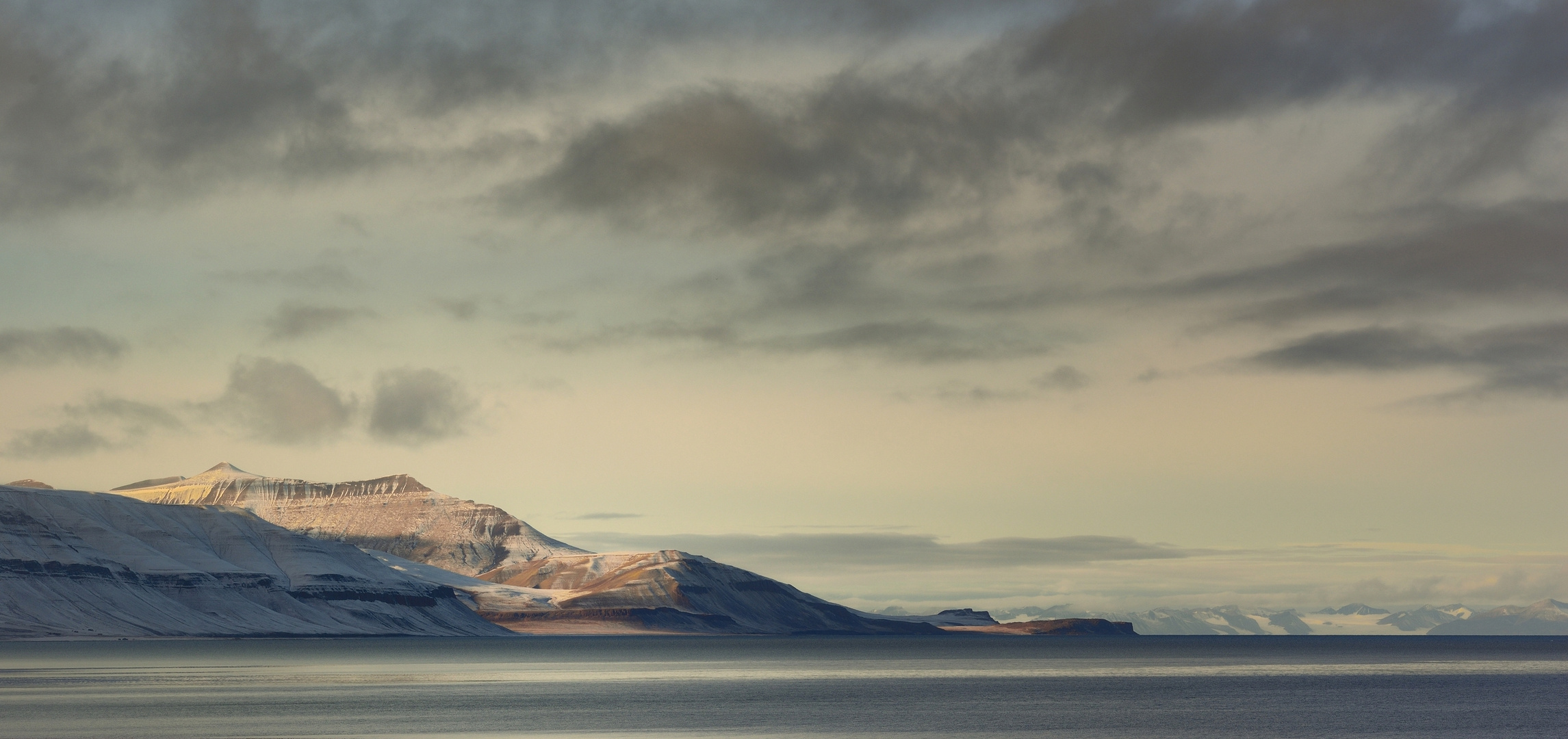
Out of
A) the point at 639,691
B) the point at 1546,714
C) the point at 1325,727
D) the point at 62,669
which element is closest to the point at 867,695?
the point at 639,691

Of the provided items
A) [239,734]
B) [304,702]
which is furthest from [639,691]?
[239,734]

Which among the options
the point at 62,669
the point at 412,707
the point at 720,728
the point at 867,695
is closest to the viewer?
the point at 720,728

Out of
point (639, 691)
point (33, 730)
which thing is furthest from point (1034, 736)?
point (33, 730)

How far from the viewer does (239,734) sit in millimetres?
97375

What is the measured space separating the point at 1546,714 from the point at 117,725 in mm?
112676

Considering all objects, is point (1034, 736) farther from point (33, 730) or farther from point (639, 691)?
point (33, 730)

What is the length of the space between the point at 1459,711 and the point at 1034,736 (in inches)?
1961

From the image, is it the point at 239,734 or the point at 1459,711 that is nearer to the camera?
the point at 239,734

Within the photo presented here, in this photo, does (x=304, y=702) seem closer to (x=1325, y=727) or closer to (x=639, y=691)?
(x=639, y=691)

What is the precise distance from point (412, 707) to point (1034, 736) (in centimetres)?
5265

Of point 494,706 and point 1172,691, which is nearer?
point 494,706

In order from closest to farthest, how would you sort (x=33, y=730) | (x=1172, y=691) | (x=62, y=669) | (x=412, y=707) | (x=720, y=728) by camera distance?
(x=33, y=730), (x=720, y=728), (x=412, y=707), (x=1172, y=691), (x=62, y=669)

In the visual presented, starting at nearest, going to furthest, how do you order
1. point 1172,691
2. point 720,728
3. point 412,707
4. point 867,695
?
point 720,728
point 412,707
point 867,695
point 1172,691

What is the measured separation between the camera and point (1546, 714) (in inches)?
4865
